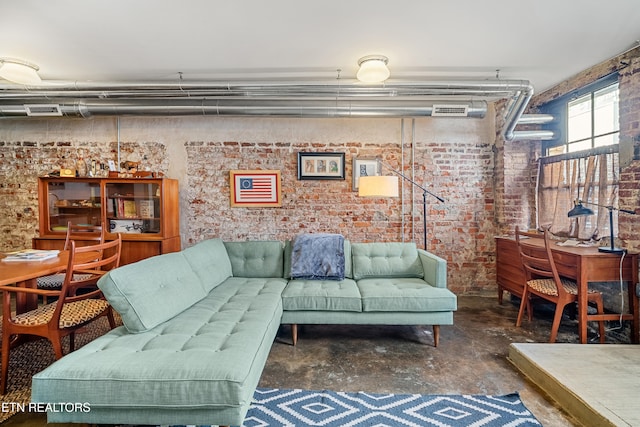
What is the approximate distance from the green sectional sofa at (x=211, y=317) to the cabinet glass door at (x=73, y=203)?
1909 mm

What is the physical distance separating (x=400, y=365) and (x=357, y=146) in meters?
2.69

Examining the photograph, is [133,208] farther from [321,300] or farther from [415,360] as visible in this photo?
[415,360]

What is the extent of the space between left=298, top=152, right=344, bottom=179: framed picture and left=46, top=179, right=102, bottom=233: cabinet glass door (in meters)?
2.52

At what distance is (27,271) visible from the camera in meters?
2.21

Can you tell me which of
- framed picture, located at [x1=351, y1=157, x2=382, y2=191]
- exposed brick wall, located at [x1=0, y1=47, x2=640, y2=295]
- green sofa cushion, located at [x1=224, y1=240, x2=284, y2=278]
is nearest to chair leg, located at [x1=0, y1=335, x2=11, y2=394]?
green sofa cushion, located at [x1=224, y1=240, x2=284, y2=278]

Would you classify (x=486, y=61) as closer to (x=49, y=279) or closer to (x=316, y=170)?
(x=316, y=170)

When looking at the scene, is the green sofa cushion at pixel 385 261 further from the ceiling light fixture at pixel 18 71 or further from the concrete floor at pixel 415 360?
the ceiling light fixture at pixel 18 71

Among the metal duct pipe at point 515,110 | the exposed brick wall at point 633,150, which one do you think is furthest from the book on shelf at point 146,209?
the exposed brick wall at point 633,150

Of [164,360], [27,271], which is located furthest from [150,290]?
[27,271]

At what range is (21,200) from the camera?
14.4 ft

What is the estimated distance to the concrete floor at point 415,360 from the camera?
7.07 ft

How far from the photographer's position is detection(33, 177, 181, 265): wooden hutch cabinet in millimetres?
3891

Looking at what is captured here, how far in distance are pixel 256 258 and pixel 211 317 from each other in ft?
4.14

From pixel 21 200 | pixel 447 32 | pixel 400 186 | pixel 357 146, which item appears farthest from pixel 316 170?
pixel 21 200
